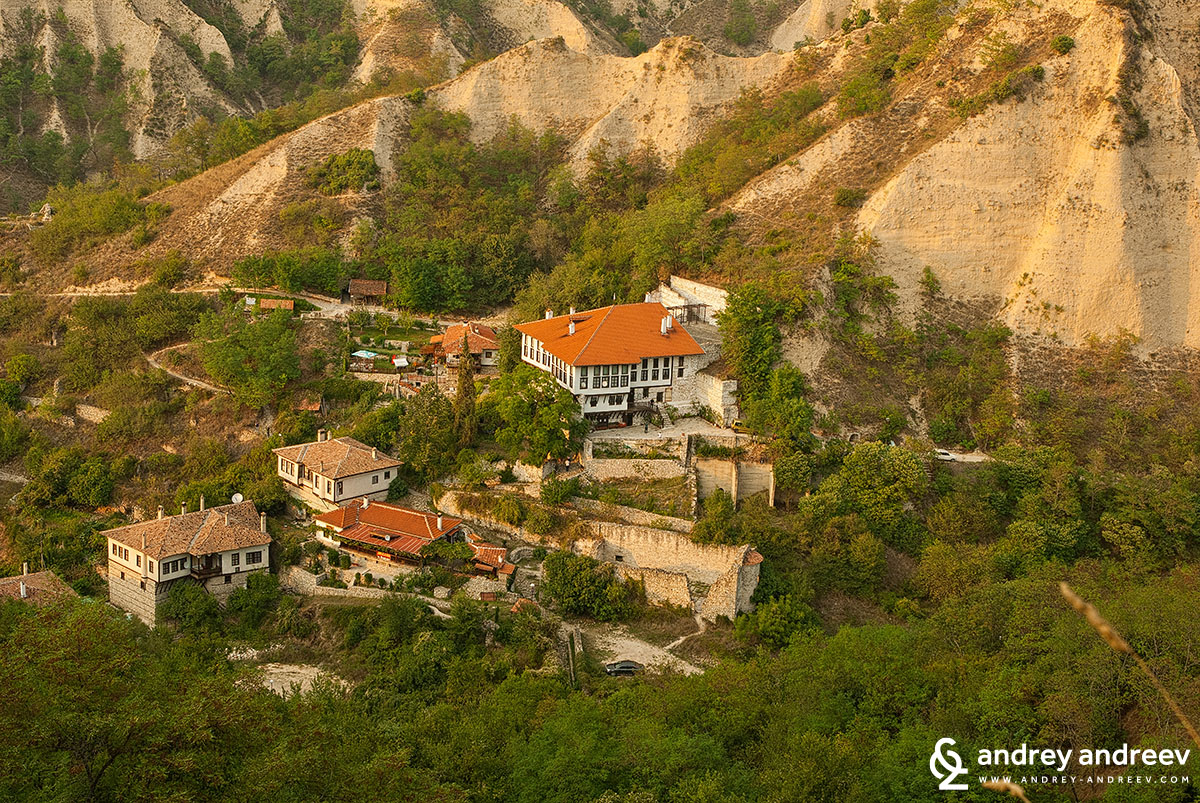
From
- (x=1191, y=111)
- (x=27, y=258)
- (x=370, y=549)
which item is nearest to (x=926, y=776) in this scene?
(x=370, y=549)

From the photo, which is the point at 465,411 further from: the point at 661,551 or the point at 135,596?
the point at 135,596

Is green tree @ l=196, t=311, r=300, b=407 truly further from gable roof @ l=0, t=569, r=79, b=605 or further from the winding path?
gable roof @ l=0, t=569, r=79, b=605

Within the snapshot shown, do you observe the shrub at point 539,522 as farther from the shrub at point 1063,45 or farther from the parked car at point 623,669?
the shrub at point 1063,45

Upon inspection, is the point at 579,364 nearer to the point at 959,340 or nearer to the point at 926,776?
the point at 959,340

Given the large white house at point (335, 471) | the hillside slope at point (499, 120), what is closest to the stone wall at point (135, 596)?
the large white house at point (335, 471)

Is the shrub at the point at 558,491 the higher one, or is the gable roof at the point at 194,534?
the shrub at the point at 558,491

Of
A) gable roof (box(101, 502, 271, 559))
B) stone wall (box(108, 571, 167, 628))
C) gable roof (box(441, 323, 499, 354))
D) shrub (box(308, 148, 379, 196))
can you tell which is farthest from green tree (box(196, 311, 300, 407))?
shrub (box(308, 148, 379, 196))
